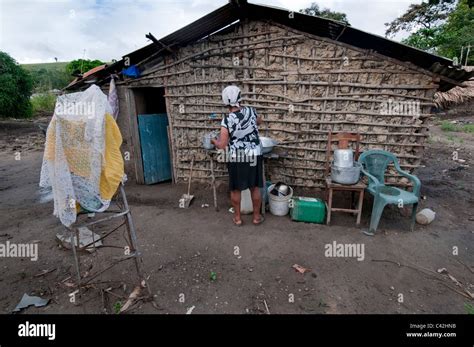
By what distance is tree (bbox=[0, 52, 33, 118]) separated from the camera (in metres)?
12.8

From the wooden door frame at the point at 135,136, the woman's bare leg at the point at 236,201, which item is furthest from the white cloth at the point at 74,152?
the wooden door frame at the point at 135,136

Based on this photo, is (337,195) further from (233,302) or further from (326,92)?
(233,302)

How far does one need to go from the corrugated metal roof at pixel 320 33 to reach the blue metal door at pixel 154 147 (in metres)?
1.63

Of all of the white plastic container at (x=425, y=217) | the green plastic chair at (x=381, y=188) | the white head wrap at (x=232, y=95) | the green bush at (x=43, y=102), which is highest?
the green bush at (x=43, y=102)

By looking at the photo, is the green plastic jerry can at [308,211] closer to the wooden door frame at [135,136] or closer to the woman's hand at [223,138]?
the woman's hand at [223,138]

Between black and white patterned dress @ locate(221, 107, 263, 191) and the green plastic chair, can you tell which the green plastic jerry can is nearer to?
the green plastic chair

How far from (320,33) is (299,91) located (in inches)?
40.4

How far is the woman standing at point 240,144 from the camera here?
142 inches

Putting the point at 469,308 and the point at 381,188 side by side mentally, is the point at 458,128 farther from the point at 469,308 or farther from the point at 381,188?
the point at 469,308

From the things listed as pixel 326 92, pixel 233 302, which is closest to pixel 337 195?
pixel 326 92

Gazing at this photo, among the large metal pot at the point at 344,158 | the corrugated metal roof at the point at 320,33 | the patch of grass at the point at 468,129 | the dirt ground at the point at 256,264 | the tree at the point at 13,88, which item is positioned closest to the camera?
the dirt ground at the point at 256,264

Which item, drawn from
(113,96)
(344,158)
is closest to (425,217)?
(344,158)

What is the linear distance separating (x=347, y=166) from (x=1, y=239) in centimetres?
575

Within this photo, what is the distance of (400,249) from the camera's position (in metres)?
3.63
